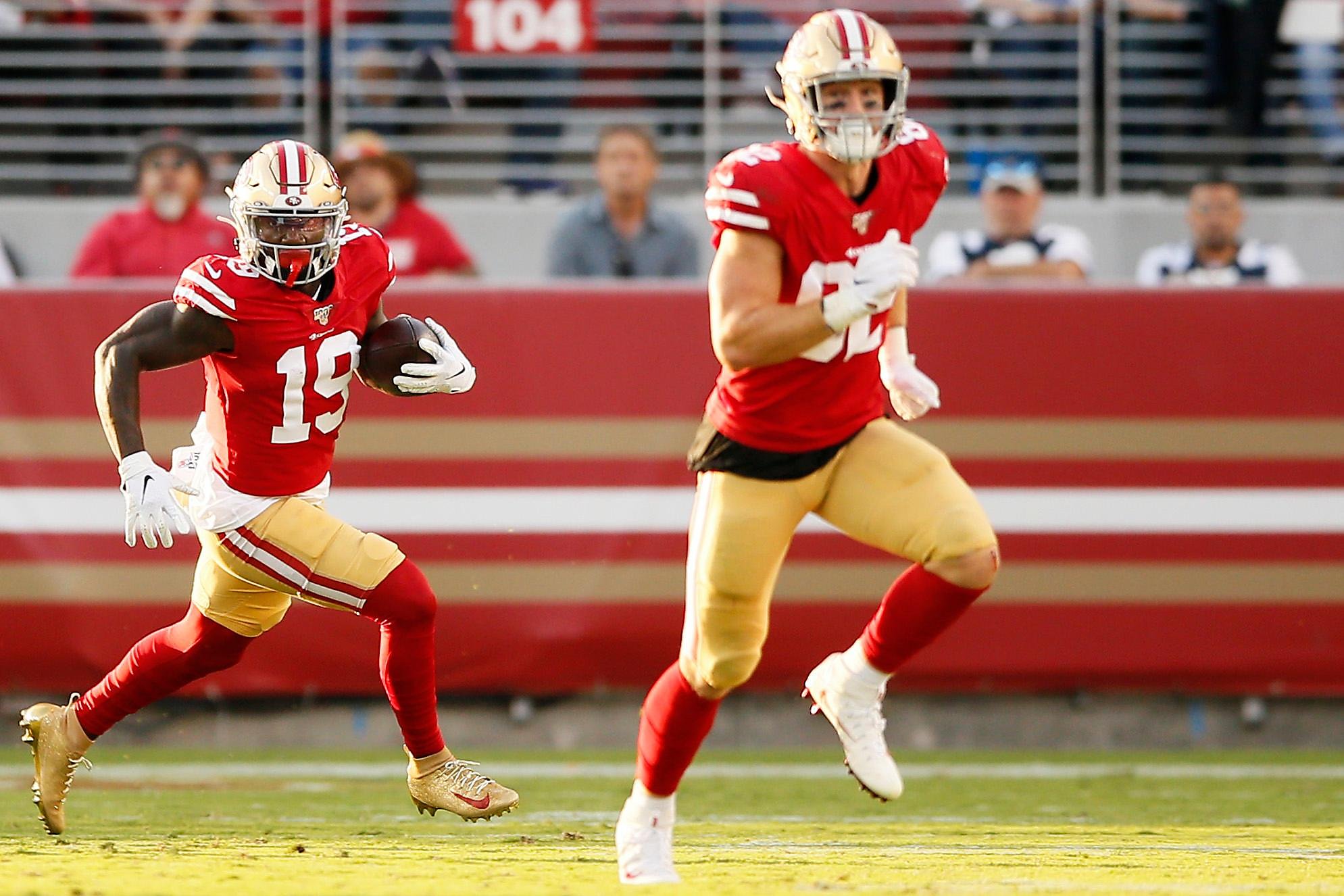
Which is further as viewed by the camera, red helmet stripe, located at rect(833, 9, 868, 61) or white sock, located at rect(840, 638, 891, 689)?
white sock, located at rect(840, 638, 891, 689)

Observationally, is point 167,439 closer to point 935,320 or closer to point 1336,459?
point 935,320

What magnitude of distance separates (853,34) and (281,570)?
1788 mm

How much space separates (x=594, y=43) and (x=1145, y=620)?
13.2ft

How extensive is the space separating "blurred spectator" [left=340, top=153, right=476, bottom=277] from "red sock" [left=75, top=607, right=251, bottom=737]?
2.85 metres

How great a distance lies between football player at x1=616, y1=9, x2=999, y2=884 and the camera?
376 centimetres

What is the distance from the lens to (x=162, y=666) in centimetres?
466

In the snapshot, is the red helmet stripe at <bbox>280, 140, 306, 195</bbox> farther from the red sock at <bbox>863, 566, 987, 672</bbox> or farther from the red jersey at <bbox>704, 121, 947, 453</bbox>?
the red sock at <bbox>863, 566, 987, 672</bbox>

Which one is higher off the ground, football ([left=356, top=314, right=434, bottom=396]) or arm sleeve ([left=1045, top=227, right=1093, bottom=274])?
arm sleeve ([left=1045, top=227, right=1093, bottom=274])

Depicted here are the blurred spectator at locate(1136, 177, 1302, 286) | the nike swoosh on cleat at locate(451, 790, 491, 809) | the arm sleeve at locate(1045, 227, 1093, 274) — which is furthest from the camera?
the blurred spectator at locate(1136, 177, 1302, 286)

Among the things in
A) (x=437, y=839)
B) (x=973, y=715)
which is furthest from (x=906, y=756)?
(x=437, y=839)

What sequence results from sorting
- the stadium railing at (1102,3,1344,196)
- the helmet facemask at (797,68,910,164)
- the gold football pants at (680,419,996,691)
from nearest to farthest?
the helmet facemask at (797,68,910,164), the gold football pants at (680,419,996,691), the stadium railing at (1102,3,1344,196)

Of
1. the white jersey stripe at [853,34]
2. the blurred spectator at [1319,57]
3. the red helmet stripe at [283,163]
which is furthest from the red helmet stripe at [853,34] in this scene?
the blurred spectator at [1319,57]

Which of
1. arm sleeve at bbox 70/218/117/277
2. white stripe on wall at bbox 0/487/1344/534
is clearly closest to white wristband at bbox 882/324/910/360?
white stripe on wall at bbox 0/487/1344/534

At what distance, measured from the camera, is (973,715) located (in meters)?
6.32
